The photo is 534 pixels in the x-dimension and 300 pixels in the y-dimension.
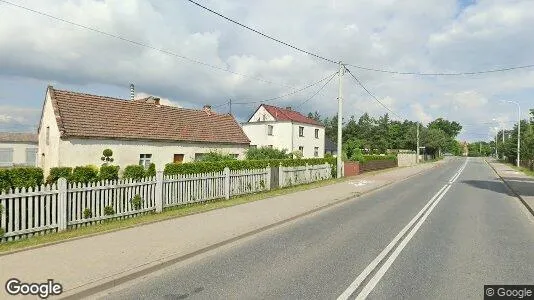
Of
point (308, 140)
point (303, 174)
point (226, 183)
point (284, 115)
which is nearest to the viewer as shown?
point (226, 183)

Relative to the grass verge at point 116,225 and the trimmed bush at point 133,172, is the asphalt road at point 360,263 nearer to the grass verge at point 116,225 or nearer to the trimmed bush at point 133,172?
the grass verge at point 116,225

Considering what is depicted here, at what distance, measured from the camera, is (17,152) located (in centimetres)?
5150

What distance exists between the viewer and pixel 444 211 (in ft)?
45.2

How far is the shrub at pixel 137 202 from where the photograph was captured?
11391 millimetres

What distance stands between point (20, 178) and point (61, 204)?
1.20 metres

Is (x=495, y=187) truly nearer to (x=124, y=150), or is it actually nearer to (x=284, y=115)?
(x=124, y=150)

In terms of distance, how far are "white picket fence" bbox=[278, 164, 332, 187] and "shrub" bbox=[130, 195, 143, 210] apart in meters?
9.82

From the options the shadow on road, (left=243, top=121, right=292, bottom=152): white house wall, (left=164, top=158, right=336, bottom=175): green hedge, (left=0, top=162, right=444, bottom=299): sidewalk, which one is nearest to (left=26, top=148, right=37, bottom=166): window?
(left=243, top=121, right=292, bottom=152): white house wall

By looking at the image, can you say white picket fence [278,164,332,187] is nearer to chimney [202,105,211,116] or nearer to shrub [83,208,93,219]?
chimney [202,105,211,116]

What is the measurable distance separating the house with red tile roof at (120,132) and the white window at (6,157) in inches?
1143

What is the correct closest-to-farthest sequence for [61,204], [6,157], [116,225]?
[61,204] < [116,225] < [6,157]

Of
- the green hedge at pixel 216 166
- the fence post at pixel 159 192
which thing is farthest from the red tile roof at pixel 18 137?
the fence post at pixel 159 192

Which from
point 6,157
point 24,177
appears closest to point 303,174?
point 24,177

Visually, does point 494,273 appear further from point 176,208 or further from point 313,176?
point 313,176
